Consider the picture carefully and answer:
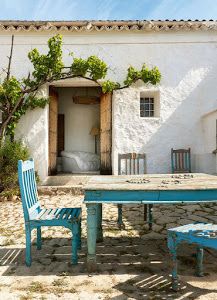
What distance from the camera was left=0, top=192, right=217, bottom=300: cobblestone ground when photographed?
257cm

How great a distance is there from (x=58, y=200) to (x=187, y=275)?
4.63 meters

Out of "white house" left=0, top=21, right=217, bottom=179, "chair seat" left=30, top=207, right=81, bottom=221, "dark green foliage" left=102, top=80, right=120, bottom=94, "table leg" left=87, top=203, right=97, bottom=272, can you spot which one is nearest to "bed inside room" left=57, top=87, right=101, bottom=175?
"white house" left=0, top=21, right=217, bottom=179

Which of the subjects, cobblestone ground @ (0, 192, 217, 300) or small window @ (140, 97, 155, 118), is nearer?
cobblestone ground @ (0, 192, 217, 300)

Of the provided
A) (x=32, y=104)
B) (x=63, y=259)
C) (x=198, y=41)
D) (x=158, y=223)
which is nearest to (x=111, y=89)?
(x=32, y=104)

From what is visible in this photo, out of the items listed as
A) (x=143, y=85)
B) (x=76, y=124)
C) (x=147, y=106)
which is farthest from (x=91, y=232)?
(x=76, y=124)

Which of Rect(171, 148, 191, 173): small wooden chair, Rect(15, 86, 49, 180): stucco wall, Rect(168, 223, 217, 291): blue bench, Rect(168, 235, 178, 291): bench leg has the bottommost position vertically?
Rect(168, 235, 178, 291): bench leg

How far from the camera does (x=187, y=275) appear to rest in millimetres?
2898

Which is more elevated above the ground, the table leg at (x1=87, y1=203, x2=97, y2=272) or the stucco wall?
the stucco wall

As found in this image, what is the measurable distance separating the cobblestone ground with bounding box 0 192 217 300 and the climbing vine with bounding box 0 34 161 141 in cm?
397

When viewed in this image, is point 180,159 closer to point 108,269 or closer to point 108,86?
point 108,86

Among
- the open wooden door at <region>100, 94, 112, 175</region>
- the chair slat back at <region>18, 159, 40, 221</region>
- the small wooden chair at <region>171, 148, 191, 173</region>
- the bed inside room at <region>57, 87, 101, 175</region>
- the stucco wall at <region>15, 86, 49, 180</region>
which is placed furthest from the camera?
the bed inside room at <region>57, 87, 101, 175</region>

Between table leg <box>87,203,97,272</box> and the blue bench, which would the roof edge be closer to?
table leg <box>87,203,97,272</box>

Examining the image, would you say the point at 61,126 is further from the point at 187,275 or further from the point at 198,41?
the point at 187,275

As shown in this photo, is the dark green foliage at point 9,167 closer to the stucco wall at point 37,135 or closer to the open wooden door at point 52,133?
the stucco wall at point 37,135
